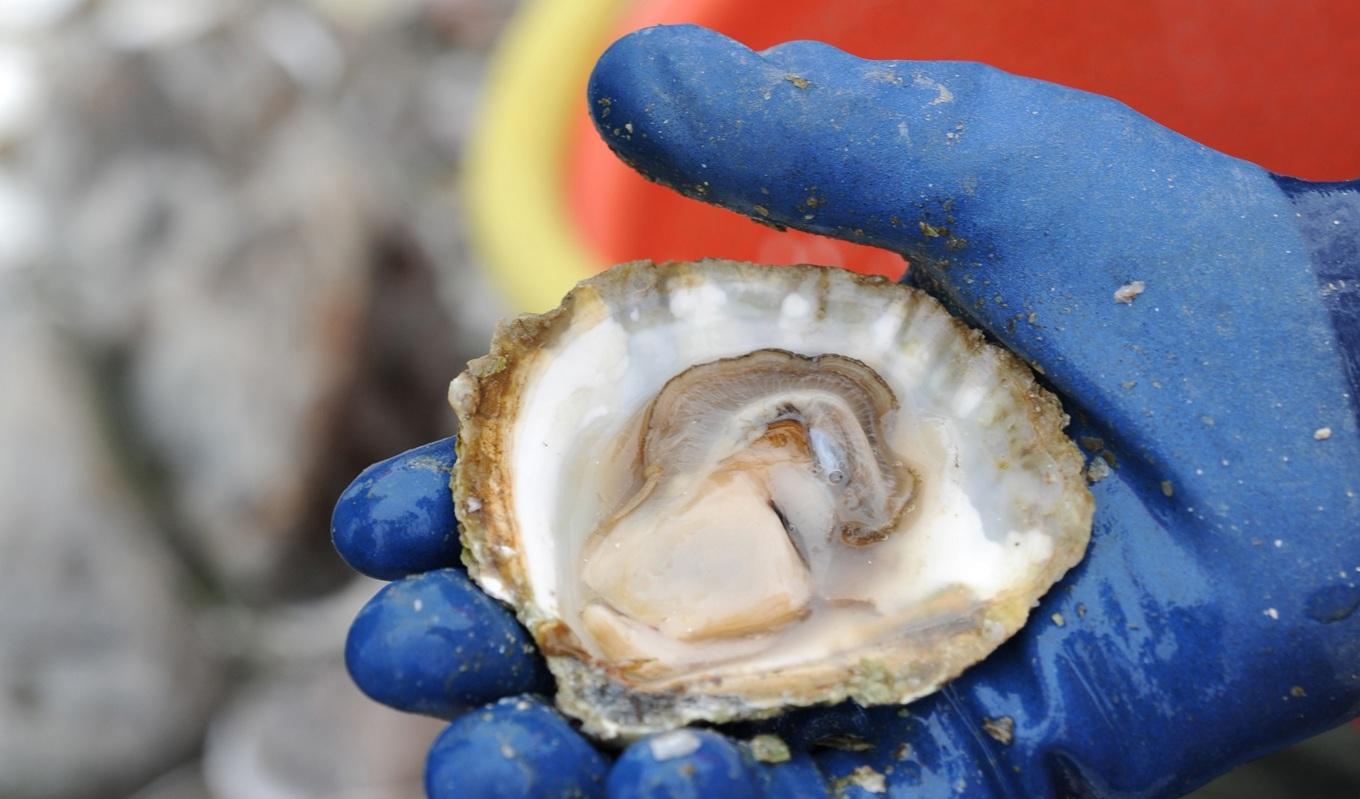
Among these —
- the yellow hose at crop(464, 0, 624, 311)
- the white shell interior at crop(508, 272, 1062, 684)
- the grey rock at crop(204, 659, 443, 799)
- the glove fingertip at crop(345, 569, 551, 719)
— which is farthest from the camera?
the grey rock at crop(204, 659, 443, 799)

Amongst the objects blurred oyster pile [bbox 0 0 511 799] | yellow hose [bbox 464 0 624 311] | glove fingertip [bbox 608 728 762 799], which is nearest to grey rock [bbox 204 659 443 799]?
blurred oyster pile [bbox 0 0 511 799]

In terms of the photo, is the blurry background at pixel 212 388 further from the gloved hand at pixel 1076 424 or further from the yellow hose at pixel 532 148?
the gloved hand at pixel 1076 424

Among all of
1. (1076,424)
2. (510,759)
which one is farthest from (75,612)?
(1076,424)

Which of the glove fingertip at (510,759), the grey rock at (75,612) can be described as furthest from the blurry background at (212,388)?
the glove fingertip at (510,759)

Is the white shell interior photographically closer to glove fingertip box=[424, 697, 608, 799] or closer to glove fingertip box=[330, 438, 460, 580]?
glove fingertip box=[330, 438, 460, 580]

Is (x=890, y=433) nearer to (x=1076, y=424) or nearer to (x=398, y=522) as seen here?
(x=1076, y=424)
